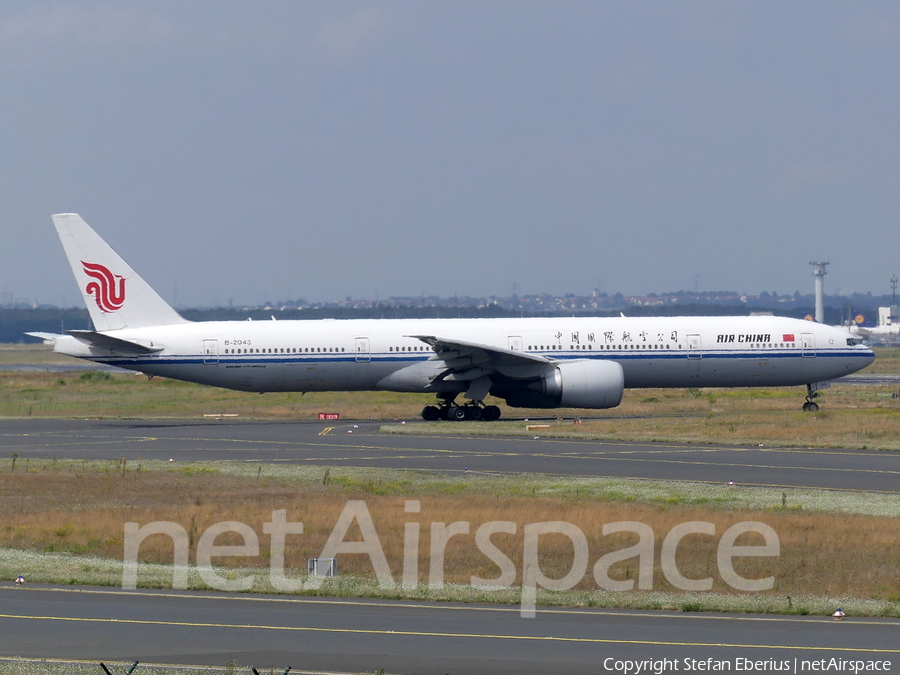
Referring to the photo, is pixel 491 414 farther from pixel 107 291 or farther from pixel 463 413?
pixel 107 291

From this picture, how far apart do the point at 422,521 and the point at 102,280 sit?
2625cm

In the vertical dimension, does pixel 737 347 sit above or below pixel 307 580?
above

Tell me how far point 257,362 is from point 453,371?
725 centimetres

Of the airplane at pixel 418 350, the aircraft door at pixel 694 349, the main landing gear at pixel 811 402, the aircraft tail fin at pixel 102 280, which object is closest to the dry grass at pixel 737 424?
the main landing gear at pixel 811 402

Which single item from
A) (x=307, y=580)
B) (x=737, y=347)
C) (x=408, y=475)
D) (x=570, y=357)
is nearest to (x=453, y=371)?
(x=570, y=357)

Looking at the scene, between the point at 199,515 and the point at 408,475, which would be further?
the point at 408,475

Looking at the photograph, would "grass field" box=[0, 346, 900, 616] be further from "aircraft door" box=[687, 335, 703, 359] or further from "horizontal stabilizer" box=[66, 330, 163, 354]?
"horizontal stabilizer" box=[66, 330, 163, 354]

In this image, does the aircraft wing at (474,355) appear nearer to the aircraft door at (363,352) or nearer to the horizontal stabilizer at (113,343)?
the aircraft door at (363,352)

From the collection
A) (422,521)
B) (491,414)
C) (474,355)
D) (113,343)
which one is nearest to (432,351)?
(474,355)

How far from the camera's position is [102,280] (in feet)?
146

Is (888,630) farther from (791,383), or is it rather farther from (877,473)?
(791,383)

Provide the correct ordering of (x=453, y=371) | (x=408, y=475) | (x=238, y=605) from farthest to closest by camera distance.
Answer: (x=453, y=371) < (x=408, y=475) < (x=238, y=605)

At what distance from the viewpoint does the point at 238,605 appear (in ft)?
50.2

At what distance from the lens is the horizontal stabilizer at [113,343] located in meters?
41.9
